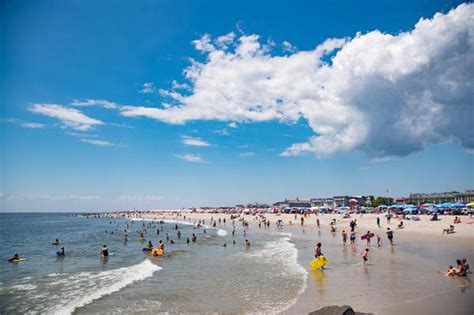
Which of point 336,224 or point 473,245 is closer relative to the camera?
point 473,245

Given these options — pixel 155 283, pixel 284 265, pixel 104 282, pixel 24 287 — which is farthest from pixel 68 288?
pixel 284 265

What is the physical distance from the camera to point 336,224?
51.2 metres

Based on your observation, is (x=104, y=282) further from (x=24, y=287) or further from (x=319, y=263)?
(x=319, y=263)

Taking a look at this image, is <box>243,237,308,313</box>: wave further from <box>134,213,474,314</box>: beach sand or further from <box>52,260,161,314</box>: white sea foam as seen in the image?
<box>52,260,161,314</box>: white sea foam

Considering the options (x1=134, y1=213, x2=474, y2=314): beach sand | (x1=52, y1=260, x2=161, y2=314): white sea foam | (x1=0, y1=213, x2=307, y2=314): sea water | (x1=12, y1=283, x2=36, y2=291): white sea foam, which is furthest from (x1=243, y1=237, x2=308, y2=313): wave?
(x1=12, y1=283, x2=36, y2=291): white sea foam

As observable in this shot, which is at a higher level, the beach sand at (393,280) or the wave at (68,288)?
the beach sand at (393,280)

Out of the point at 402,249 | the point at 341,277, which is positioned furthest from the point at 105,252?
the point at 402,249

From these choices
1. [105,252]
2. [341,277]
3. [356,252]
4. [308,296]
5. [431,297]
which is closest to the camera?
[431,297]

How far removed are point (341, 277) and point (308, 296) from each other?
381cm

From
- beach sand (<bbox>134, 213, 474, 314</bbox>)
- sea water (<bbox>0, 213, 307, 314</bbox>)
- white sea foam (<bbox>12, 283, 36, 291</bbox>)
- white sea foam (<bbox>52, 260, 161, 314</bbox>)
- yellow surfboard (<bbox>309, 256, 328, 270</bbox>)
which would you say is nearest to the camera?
beach sand (<bbox>134, 213, 474, 314</bbox>)

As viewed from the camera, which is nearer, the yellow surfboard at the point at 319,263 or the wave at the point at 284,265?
the wave at the point at 284,265

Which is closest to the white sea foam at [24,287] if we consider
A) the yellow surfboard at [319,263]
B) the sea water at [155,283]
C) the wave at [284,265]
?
the sea water at [155,283]

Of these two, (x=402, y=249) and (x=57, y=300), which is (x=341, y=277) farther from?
(x=57, y=300)

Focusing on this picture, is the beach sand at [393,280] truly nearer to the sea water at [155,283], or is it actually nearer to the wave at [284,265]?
the wave at [284,265]
